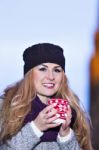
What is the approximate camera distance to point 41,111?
429 cm

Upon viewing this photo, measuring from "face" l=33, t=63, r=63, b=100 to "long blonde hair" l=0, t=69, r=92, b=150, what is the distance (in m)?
0.04

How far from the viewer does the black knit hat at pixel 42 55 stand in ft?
15.1

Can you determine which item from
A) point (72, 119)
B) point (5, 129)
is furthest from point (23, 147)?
point (72, 119)

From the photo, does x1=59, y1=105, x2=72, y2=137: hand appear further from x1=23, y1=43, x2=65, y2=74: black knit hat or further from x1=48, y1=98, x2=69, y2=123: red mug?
x1=23, y1=43, x2=65, y2=74: black knit hat

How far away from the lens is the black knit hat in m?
4.59

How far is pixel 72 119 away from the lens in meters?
4.62

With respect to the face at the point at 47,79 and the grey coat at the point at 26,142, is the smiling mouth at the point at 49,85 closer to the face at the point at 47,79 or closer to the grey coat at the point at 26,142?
the face at the point at 47,79

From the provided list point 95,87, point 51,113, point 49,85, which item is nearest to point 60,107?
point 51,113

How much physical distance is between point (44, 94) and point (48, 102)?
224mm

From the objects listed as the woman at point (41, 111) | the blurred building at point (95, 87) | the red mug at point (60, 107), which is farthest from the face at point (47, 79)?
the blurred building at point (95, 87)

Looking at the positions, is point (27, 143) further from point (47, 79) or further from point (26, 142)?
point (47, 79)

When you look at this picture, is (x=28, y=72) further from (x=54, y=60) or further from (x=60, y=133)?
(x=60, y=133)

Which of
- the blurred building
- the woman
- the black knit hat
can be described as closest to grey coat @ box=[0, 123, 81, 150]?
the woman

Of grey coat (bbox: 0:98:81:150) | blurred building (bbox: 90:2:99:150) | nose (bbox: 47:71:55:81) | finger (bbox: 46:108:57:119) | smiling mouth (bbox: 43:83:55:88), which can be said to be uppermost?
nose (bbox: 47:71:55:81)
